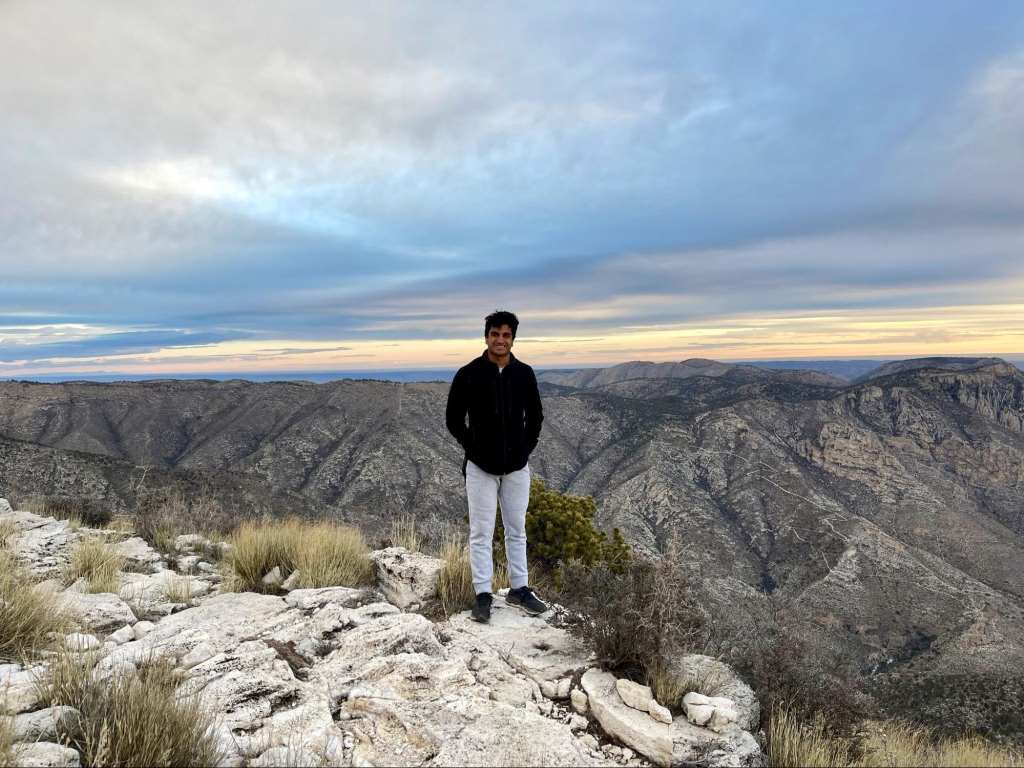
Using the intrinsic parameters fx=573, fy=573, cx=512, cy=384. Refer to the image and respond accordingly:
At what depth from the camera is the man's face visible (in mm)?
4770

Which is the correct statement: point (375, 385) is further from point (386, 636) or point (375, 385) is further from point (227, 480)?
point (386, 636)

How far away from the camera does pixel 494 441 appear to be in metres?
4.73

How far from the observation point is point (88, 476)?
3978 cm

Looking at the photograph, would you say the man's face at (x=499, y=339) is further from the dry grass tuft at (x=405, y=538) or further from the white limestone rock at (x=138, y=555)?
the white limestone rock at (x=138, y=555)

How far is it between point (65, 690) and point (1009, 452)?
149566mm

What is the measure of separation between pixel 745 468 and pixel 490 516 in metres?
89.4

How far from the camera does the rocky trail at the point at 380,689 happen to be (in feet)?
9.41

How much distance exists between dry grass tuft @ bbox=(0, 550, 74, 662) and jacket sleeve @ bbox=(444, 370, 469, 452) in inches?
119

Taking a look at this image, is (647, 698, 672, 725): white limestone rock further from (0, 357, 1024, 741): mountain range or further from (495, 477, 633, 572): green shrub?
(0, 357, 1024, 741): mountain range

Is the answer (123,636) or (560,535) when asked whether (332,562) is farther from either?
(560,535)

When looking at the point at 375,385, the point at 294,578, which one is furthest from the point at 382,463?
the point at 294,578

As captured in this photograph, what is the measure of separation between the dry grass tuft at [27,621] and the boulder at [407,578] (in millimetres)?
2469

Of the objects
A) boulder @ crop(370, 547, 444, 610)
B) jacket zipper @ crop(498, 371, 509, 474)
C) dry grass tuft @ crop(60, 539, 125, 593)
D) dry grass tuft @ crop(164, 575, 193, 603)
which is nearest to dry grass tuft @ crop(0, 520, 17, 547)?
dry grass tuft @ crop(60, 539, 125, 593)

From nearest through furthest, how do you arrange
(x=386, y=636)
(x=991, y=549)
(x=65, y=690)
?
(x=65, y=690), (x=386, y=636), (x=991, y=549)
